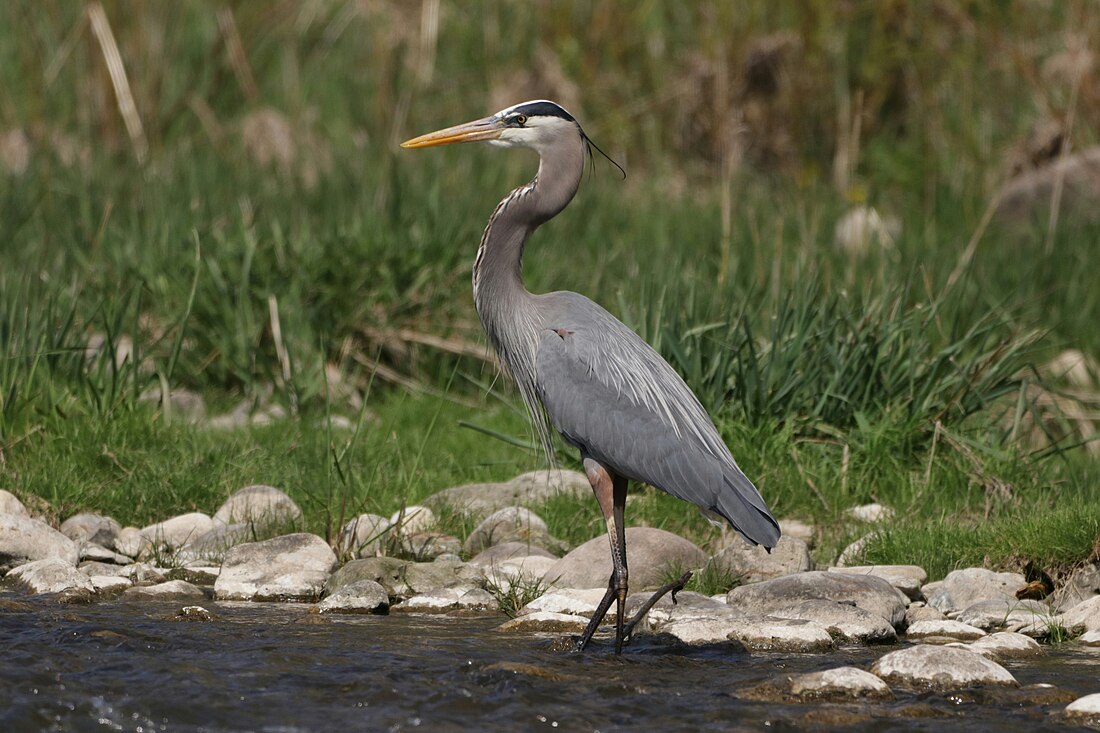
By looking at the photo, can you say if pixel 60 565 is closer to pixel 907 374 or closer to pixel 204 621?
pixel 204 621

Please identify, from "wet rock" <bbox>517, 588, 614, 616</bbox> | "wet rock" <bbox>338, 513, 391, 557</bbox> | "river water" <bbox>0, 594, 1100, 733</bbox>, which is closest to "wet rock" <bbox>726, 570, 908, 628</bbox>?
"river water" <bbox>0, 594, 1100, 733</bbox>

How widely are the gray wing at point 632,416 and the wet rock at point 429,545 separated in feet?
3.17

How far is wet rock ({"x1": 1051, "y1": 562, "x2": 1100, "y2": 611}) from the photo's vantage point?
16.5 ft

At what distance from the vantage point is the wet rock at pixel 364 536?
5.48 meters

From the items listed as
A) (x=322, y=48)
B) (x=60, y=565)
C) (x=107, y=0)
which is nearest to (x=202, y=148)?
(x=107, y=0)

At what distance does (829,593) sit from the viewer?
4766 millimetres

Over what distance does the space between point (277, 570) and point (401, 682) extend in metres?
1.48

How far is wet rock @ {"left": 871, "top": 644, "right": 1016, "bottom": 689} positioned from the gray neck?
1761 mm

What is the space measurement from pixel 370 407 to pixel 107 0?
4868mm

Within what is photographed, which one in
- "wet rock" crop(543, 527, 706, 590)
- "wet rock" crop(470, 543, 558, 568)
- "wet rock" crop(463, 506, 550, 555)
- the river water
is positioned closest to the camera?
the river water

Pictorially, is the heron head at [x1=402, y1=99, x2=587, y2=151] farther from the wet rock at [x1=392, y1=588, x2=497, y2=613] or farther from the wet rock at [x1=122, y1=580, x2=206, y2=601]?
the wet rock at [x1=122, y1=580, x2=206, y2=601]

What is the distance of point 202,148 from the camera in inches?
426

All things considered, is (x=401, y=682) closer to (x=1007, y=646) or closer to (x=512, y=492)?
(x=1007, y=646)

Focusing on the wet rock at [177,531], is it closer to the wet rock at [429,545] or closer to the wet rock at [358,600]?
the wet rock at [429,545]
